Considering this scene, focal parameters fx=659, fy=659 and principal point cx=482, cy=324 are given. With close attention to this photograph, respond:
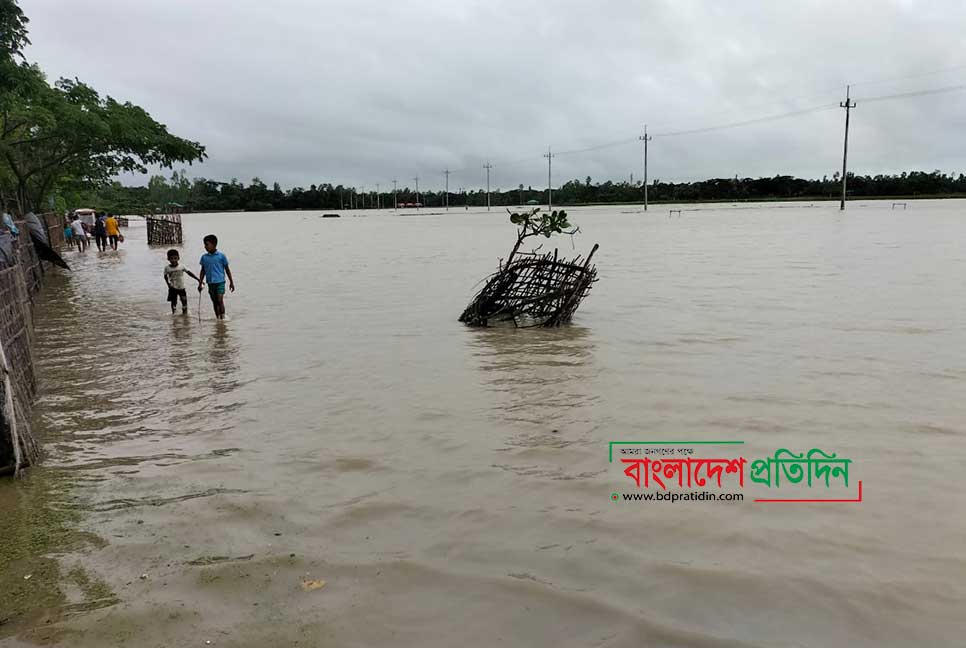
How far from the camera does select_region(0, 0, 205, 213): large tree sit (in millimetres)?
15586

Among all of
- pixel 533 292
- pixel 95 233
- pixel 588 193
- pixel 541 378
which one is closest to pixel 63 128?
pixel 95 233

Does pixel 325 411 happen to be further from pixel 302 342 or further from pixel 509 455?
pixel 302 342

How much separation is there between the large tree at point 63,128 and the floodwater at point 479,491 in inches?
353

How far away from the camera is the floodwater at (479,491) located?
3.05m

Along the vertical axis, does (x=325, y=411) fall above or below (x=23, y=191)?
below

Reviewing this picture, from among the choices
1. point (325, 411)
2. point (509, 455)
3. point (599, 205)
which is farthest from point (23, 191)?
point (599, 205)

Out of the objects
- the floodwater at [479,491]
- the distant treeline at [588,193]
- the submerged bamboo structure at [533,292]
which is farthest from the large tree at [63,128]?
the distant treeline at [588,193]

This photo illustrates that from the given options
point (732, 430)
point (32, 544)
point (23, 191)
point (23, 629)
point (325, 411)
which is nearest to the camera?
point (23, 629)

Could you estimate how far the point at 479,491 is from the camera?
4.44 metres

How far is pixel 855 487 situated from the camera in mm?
4422

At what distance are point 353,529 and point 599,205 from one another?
165m

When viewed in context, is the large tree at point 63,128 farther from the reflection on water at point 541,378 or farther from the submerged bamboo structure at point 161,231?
the reflection on water at point 541,378

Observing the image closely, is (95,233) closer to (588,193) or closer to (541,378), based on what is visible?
(541,378)

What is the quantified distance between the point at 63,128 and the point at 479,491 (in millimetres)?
21487
